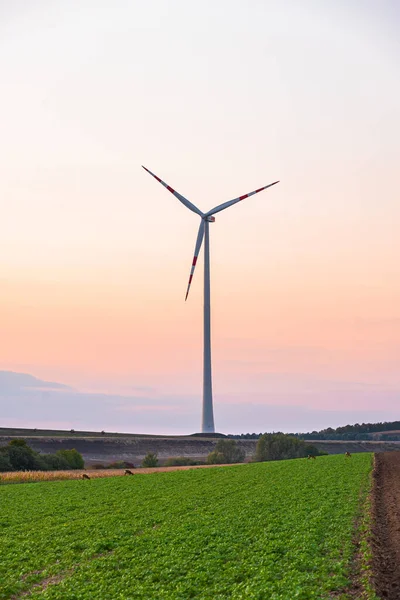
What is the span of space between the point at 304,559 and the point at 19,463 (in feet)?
252

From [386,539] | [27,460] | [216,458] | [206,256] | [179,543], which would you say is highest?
[206,256]

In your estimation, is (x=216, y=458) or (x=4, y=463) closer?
(x=4, y=463)

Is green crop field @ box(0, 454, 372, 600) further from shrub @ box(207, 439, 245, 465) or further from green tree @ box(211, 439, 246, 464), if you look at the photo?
green tree @ box(211, 439, 246, 464)

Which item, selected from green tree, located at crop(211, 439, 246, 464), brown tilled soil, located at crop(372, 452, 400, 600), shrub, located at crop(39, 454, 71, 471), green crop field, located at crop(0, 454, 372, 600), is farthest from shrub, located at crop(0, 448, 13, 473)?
brown tilled soil, located at crop(372, 452, 400, 600)

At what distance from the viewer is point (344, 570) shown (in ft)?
76.0

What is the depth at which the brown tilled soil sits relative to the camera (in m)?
22.1

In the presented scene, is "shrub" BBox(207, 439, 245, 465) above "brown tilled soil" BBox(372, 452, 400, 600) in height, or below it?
above

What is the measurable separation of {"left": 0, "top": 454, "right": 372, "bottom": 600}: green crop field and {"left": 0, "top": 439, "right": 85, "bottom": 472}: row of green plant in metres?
42.6

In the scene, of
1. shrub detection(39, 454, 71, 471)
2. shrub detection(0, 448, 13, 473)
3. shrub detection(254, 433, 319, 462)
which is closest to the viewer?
shrub detection(0, 448, 13, 473)

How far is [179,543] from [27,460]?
236 feet

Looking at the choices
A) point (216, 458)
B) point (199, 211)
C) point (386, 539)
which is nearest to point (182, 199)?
point (199, 211)

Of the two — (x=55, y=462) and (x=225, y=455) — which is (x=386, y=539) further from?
(x=225, y=455)

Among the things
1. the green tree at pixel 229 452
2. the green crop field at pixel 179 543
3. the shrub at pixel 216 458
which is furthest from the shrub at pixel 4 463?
the green tree at pixel 229 452

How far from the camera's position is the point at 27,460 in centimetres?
9625
